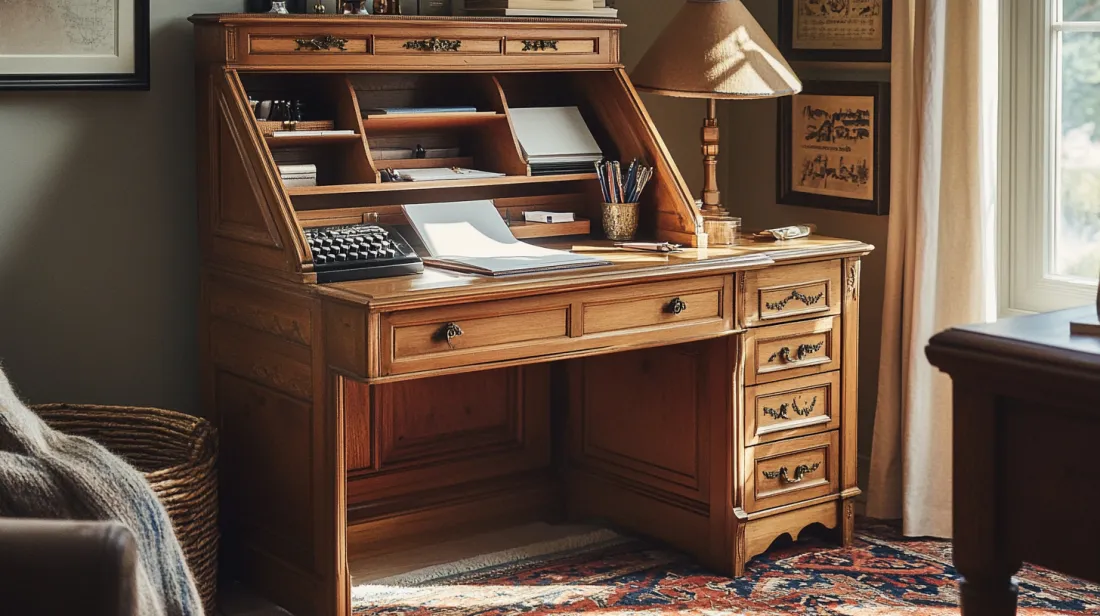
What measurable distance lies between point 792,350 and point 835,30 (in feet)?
3.34

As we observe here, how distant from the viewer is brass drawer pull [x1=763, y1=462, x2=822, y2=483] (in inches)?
129

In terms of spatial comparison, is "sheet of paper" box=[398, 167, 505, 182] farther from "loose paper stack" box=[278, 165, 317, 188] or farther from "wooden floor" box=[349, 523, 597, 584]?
"wooden floor" box=[349, 523, 597, 584]

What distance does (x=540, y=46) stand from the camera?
3.29 m

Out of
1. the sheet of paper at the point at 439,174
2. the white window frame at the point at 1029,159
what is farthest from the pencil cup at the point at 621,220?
the white window frame at the point at 1029,159

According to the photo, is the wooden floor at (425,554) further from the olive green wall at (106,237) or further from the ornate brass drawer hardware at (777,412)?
the ornate brass drawer hardware at (777,412)

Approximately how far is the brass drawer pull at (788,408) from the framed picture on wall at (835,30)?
100 centimetres

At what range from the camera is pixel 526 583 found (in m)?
3.18

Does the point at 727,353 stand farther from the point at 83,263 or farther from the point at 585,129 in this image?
the point at 83,263

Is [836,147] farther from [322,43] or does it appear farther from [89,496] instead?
[89,496]

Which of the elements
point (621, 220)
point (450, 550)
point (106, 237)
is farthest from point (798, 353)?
point (106, 237)

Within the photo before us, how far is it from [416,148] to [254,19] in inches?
22.9

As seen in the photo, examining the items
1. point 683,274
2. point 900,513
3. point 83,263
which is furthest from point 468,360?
point 900,513

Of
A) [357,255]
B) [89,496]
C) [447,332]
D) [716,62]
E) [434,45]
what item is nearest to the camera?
[89,496]

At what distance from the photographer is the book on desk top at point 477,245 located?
9.36 feet
